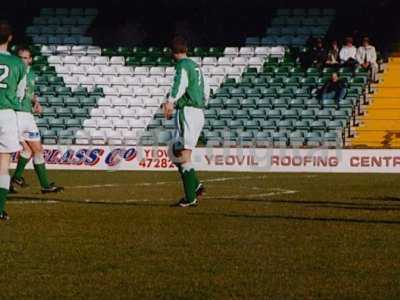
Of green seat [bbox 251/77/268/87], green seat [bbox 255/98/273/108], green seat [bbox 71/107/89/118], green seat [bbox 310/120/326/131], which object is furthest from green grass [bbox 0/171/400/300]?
green seat [bbox 71/107/89/118]

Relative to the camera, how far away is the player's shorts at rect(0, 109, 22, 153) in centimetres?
1370

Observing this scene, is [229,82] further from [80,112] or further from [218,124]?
[80,112]

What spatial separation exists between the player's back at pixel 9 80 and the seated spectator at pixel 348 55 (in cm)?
2331

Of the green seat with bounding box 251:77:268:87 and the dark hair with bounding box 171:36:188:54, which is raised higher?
the dark hair with bounding box 171:36:188:54

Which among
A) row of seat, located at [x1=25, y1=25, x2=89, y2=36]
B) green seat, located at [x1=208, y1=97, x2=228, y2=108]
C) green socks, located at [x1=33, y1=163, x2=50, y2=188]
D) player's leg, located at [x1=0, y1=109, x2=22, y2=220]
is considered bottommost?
green seat, located at [x1=208, y1=97, x2=228, y2=108]

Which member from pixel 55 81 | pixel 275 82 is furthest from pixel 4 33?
pixel 55 81

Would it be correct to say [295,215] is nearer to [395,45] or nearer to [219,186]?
[219,186]

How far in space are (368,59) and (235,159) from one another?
7.00 m

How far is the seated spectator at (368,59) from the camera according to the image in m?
35.9

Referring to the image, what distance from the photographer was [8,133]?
13.7 m

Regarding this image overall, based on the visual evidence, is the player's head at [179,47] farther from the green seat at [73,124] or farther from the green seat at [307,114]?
the green seat at [73,124]

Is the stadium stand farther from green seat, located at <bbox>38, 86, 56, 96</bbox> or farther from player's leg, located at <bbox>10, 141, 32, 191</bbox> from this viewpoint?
player's leg, located at <bbox>10, 141, 32, 191</bbox>

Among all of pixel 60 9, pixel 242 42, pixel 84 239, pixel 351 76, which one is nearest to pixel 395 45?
pixel 351 76

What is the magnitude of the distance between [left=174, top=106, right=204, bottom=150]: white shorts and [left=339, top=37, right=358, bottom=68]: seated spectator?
20.3 m
